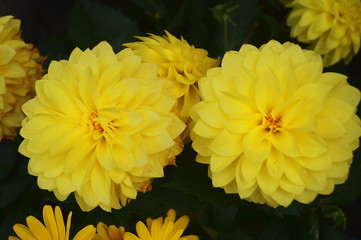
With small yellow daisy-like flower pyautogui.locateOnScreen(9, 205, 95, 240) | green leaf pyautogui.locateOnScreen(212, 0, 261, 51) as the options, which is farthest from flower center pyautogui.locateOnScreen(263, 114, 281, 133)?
green leaf pyautogui.locateOnScreen(212, 0, 261, 51)

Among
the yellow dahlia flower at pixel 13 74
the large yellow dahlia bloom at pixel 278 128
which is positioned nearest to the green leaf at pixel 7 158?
the yellow dahlia flower at pixel 13 74

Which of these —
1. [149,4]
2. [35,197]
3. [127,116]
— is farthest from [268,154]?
[149,4]

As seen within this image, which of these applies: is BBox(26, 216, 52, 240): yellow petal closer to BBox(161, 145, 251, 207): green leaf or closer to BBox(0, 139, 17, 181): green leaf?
BBox(161, 145, 251, 207): green leaf

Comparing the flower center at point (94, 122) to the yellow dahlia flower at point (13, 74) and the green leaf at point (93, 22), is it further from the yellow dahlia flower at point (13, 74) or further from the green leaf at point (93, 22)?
the green leaf at point (93, 22)

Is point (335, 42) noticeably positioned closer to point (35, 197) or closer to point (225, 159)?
point (225, 159)

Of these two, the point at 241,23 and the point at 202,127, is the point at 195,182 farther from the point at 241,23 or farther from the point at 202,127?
the point at 241,23
